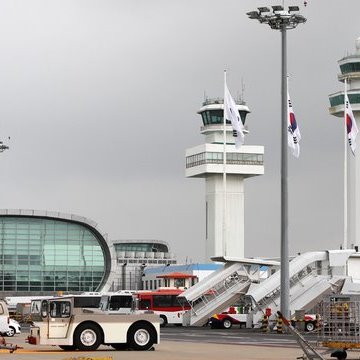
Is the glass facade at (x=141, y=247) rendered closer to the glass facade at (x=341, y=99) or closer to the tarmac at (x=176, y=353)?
the glass facade at (x=341, y=99)

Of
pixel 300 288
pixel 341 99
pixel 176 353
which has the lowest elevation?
pixel 176 353

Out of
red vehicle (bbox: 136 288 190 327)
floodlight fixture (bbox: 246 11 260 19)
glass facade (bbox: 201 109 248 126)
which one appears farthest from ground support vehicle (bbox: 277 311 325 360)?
glass facade (bbox: 201 109 248 126)

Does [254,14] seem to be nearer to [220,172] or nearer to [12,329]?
[12,329]

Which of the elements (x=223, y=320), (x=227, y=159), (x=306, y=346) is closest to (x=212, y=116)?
(x=227, y=159)

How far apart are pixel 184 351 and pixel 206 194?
4343 inches

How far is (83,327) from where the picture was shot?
34.8 m

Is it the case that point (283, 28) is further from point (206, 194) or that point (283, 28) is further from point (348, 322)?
point (206, 194)

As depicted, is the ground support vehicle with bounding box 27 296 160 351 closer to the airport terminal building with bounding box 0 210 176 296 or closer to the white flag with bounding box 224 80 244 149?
the white flag with bounding box 224 80 244 149

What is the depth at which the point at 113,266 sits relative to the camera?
127000 mm

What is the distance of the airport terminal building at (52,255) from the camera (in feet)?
409

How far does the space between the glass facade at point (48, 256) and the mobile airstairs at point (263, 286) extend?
52435mm

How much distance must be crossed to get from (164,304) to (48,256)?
174 feet

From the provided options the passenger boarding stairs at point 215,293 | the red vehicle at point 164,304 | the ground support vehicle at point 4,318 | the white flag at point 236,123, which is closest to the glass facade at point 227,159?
the red vehicle at point 164,304

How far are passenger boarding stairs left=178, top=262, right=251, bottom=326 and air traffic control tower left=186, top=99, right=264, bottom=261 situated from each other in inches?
2687
